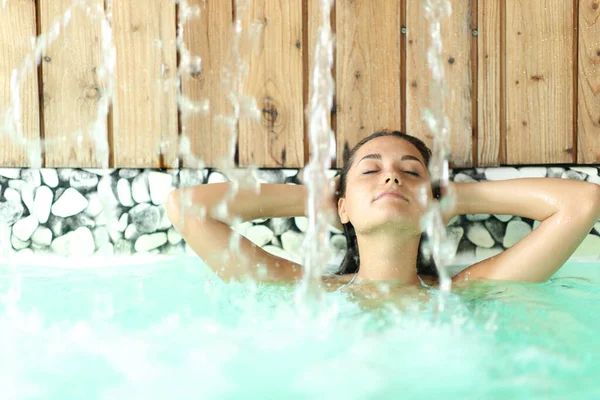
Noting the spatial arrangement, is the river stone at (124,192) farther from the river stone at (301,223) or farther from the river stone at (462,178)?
the river stone at (462,178)

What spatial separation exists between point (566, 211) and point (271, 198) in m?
0.99

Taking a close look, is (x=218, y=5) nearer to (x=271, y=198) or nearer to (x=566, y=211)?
(x=271, y=198)

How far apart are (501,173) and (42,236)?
1885mm

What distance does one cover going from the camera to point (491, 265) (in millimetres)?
1950

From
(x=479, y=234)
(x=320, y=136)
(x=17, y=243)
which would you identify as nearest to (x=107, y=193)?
(x=17, y=243)

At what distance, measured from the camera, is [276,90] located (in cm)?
245

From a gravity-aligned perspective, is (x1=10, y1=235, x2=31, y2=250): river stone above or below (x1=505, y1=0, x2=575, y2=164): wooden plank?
below

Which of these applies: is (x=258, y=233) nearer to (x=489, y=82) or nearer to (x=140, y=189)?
(x=140, y=189)

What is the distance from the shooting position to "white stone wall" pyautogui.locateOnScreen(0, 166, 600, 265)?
2.40m

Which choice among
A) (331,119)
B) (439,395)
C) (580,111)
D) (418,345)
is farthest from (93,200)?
(580,111)

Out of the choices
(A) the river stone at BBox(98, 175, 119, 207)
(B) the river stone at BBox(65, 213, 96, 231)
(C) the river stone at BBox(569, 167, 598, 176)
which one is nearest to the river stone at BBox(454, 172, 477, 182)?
(C) the river stone at BBox(569, 167, 598, 176)

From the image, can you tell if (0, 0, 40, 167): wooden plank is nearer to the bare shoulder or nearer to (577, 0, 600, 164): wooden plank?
the bare shoulder

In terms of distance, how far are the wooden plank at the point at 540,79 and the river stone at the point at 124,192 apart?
157 centimetres

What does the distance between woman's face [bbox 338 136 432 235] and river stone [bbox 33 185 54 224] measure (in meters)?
1.25
